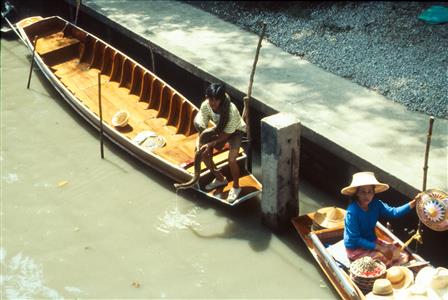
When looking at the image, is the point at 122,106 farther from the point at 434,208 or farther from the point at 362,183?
the point at 434,208

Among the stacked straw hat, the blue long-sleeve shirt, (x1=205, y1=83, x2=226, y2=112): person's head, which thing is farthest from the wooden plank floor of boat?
the stacked straw hat

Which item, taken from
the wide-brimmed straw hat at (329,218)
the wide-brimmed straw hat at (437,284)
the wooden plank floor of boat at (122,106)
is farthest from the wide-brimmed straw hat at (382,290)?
the wooden plank floor of boat at (122,106)

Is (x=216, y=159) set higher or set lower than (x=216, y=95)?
lower

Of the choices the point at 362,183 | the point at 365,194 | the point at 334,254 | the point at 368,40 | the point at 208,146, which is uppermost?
the point at 368,40

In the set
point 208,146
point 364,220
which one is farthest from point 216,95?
point 364,220

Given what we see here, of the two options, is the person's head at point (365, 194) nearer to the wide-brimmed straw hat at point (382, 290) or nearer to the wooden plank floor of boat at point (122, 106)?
the wide-brimmed straw hat at point (382, 290)

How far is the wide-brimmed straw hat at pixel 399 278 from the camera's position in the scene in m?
6.22

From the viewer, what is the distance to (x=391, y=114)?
8.77m

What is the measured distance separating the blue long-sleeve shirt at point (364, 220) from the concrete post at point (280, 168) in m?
1.25

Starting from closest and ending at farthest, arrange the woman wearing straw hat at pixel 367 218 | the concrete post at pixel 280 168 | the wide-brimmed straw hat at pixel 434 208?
the wide-brimmed straw hat at pixel 434 208
the woman wearing straw hat at pixel 367 218
the concrete post at pixel 280 168

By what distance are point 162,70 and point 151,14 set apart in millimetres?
1962

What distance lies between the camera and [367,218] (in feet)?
21.1

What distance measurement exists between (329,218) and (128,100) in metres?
4.85

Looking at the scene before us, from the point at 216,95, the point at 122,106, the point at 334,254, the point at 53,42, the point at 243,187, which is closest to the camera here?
the point at 334,254
